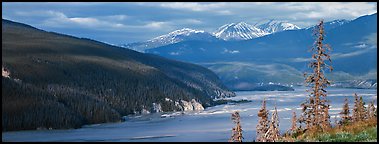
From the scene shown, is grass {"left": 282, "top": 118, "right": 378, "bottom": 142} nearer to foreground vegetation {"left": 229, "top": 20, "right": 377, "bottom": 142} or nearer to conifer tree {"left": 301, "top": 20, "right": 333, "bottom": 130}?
foreground vegetation {"left": 229, "top": 20, "right": 377, "bottom": 142}

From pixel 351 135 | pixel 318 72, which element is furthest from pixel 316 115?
pixel 351 135

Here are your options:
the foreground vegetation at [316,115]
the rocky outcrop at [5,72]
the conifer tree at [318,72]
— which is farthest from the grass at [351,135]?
the rocky outcrop at [5,72]

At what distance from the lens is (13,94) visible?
547 ft

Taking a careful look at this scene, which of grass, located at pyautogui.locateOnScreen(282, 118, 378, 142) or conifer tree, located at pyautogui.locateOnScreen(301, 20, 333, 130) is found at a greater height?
conifer tree, located at pyautogui.locateOnScreen(301, 20, 333, 130)

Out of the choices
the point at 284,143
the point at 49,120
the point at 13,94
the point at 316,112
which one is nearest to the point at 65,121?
the point at 49,120

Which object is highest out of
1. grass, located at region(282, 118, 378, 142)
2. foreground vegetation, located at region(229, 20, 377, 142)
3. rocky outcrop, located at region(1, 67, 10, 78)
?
rocky outcrop, located at region(1, 67, 10, 78)

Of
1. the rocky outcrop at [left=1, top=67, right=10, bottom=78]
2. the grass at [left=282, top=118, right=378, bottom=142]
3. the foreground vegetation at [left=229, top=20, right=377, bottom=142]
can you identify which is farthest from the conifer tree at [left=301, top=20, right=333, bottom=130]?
the rocky outcrop at [left=1, top=67, right=10, bottom=78]

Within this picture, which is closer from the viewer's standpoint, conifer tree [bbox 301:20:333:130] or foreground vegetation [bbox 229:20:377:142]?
foreground vegetation [bbox 229:20:377:142]

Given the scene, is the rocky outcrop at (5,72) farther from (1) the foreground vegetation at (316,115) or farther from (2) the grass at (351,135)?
(2) the grass at (351,135)

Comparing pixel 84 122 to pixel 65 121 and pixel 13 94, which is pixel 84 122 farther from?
pixel 13 94

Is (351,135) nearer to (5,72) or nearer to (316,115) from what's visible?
(316,115)

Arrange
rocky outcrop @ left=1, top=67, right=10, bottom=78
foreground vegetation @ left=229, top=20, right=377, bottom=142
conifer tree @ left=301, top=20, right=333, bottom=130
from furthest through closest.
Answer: rocky outcrop @ left=1, top=67, right=10, bottom=78 < conifer tree @ left=301, top=20, right=333, bottom=130 < foreground vegetation @ left=229, top=20, right=377, bottom=142

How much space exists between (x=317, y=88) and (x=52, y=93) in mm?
136159

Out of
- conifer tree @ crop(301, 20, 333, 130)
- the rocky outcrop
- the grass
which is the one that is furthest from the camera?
the rocky outcrop
